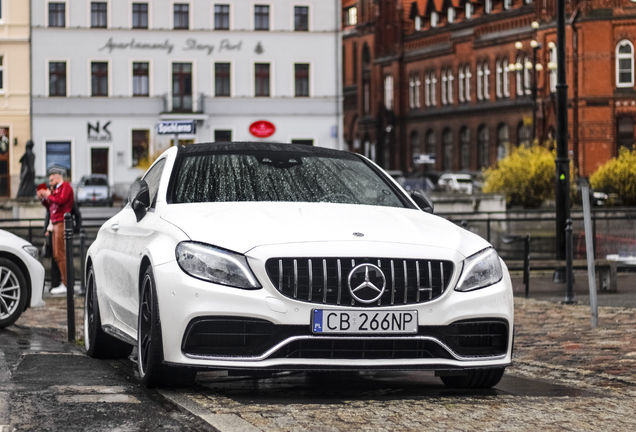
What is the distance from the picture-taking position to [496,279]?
7.07 meters

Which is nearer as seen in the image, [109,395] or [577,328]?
[109,395]

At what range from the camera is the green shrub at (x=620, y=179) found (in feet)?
133

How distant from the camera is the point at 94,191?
57312 millimetres

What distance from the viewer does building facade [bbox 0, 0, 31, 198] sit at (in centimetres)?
6144

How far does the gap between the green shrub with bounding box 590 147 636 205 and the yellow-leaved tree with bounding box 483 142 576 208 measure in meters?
1.34

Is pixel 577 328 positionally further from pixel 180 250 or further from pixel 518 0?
pixel 518 0

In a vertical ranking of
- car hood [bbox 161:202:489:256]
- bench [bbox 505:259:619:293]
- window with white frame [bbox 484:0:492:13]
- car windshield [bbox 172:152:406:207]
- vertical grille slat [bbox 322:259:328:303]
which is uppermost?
window with white frame [bbox 484:0:492:13]

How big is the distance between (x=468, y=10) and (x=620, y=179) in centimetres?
4944

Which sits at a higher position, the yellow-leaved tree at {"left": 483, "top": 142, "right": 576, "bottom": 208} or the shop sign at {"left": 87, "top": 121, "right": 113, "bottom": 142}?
the shop sign at {"left": 87, "top": 121, "right": 113, "bottom": 142}

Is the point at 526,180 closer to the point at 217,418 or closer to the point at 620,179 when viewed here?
the point at 620,179

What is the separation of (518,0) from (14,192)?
3597 centimetres

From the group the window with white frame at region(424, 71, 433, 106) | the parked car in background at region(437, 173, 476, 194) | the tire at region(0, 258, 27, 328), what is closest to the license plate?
the tire at region(0, 258, 27, 328)

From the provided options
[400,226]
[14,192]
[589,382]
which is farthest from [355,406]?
[14,192]

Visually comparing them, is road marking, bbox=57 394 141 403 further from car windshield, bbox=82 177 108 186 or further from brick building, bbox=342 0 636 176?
car windshield, bbox=82 177 108 186
